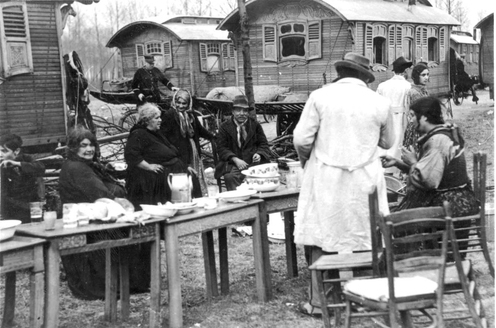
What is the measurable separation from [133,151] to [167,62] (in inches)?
671

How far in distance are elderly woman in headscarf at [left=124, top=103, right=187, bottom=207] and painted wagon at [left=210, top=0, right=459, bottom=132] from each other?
9.96 m

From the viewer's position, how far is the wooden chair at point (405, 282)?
3430 millimetres

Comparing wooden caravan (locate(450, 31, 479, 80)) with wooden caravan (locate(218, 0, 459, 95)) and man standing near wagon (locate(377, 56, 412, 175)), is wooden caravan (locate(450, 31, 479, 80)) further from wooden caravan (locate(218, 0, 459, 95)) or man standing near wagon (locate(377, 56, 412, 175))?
man standing near wagon (locate(377, 56, 412, 175))

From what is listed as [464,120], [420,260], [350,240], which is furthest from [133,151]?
[464,120]

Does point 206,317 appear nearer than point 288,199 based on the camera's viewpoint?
Yes

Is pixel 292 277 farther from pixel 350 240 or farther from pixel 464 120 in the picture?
pixel 464 120

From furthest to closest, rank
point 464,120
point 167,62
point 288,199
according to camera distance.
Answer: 1. point 167,62
2. point 464,120
3. point 288,199

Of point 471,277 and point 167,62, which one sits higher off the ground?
point 167,62

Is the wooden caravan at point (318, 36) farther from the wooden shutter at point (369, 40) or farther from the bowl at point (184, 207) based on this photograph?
the bowl at point (184, 207)

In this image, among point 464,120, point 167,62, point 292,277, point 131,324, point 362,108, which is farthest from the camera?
point 167,62

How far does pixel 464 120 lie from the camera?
60.1 feet

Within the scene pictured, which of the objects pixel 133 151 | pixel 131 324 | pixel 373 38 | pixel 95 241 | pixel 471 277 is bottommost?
pixel 131 324

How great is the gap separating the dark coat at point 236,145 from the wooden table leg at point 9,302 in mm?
3331

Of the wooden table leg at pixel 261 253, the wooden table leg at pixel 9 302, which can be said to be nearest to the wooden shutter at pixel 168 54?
the wooden table leg at pixel 261 253
